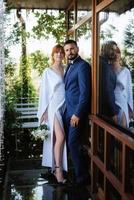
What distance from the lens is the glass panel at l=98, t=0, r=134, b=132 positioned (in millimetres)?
2719

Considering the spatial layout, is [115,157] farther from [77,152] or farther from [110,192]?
[77,152]

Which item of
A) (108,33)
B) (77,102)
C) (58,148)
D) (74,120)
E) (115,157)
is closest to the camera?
(115,157)

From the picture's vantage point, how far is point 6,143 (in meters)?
5.51

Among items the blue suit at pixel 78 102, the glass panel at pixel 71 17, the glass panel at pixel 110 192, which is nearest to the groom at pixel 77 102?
the blue suit at pixel 78 102

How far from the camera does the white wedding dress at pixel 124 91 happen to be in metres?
2.75

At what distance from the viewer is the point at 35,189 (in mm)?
4023

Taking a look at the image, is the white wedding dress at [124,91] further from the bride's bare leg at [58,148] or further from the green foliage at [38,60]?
the green foliage at [38,60]

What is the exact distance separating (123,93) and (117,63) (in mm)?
251

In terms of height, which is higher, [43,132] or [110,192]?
[43,132]

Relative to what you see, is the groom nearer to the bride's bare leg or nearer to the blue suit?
the blue suit

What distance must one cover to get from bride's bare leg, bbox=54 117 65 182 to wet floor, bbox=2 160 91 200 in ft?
0.42

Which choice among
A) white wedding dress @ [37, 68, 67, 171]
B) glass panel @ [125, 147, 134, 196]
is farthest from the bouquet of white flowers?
glass panel @ [125, 147, 134, 196]

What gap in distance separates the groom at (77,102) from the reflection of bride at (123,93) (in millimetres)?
767

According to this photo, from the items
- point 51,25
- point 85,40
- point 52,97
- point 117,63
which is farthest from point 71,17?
point 117,63
